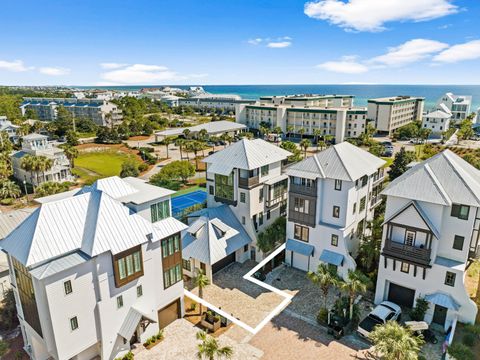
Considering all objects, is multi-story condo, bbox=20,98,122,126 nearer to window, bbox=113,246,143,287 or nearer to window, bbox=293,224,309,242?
window, bbox=293,224,309,242

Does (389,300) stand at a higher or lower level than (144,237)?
lower

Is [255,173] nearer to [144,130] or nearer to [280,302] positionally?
[280,302]

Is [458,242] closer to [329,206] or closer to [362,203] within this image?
[362,203]

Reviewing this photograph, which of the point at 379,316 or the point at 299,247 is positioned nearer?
the point at 379,316

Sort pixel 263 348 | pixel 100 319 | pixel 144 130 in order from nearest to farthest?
1. pixel 100 319
2. pixel 263 348
3. pixel 144 130

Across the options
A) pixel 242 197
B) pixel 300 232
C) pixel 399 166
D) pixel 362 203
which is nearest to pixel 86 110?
pixel 399 166

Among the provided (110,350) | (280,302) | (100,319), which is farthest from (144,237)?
(280,302)

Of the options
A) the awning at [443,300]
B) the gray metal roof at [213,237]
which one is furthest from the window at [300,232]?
the awning at [443,300]
